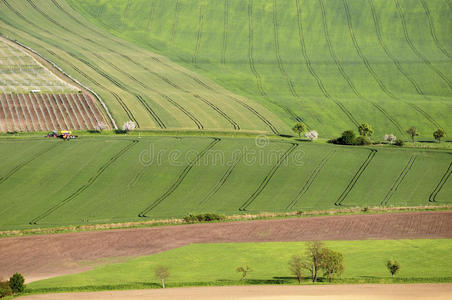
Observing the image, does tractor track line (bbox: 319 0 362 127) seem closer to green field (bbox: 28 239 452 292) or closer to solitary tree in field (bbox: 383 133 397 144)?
solitary tree in field (bbox: 383 133 397 144)

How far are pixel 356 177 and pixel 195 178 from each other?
72.4 ft

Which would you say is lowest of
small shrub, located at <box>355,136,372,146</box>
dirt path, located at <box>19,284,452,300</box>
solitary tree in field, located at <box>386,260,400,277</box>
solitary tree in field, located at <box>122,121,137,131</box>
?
dirt path, located at <box>19,284,452,300</box>

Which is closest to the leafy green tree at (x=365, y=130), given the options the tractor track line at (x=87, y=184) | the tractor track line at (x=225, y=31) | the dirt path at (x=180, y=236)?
the dirt path at (x=180, y=236)

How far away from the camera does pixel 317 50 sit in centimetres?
16612

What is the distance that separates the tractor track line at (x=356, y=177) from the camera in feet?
285

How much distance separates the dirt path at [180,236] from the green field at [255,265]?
8.07 feet

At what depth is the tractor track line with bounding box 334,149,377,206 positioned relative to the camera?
86875mm

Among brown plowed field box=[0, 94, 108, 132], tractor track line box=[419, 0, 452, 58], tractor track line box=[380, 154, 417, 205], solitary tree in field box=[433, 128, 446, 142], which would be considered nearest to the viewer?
tractor track line box=[380, 154, 417, 205]

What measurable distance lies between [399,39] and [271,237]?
111m

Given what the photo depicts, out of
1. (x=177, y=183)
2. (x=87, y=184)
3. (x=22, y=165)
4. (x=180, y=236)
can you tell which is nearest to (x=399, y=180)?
(x=177, y=183)

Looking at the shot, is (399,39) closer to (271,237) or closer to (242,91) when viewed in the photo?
(242,91)

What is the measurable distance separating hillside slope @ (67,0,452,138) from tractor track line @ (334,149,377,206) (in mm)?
20650

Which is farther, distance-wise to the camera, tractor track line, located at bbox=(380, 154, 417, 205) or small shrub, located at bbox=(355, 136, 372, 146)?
small shrub, located at bbox=(355, 136, 372, 146)

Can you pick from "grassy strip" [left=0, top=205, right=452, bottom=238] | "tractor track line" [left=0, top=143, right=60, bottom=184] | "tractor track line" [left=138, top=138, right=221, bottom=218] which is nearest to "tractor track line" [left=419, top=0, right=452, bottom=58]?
"tractor track line" [left=138, top=138, right=221, bottom=218]
